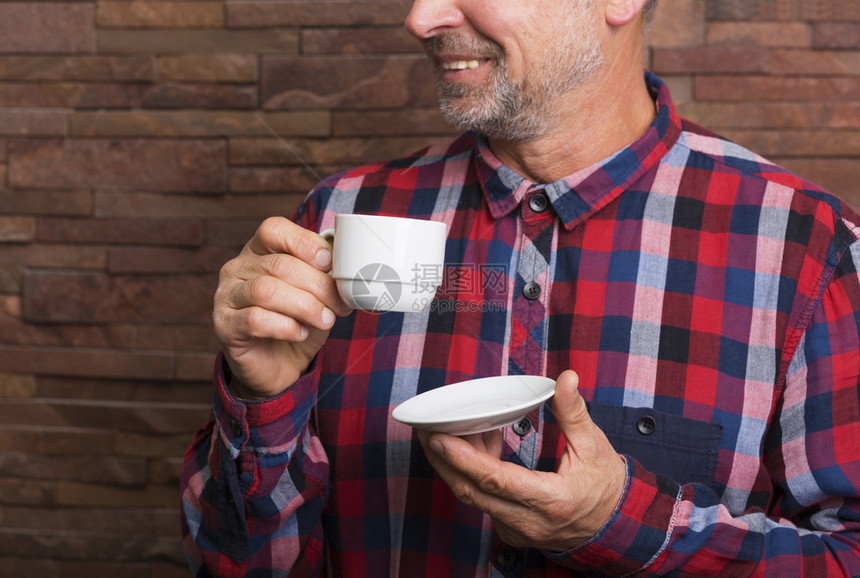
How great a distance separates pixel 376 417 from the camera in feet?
3.65

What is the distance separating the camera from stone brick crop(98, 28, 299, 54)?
1611mm

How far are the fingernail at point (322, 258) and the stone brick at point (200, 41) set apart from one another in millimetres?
883

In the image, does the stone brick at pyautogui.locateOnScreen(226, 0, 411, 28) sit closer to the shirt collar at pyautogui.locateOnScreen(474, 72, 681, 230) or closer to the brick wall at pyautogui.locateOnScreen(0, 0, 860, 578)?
the brick wall at pyautogui.locateOnScreen(0, 0, 860, 578)

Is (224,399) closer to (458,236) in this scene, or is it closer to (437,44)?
(458,236)

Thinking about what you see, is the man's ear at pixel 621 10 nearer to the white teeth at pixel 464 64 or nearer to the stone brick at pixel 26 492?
the white teeth at pixel 464 64

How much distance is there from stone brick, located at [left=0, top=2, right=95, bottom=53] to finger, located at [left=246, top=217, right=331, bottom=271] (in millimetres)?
1035

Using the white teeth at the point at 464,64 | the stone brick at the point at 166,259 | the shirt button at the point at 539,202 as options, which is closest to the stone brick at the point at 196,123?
the stone brick at the point at 166,259

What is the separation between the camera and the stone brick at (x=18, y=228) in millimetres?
1683

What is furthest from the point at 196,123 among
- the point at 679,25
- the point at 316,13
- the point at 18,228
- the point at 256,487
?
the point at 679,25

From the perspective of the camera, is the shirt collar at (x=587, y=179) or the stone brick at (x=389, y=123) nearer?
the shirt collar at (x=587, y=179)

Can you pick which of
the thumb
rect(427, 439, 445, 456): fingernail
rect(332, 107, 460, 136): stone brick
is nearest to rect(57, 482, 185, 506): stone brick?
rect(332, 107, 460, 136): stone brick

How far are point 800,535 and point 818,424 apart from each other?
0.14m

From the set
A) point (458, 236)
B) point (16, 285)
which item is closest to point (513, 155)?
point (458, 236)

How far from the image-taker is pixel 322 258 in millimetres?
873
